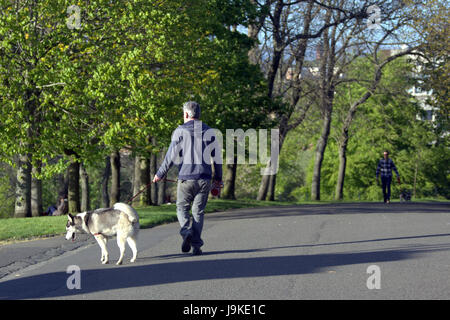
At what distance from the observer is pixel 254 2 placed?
105 feet

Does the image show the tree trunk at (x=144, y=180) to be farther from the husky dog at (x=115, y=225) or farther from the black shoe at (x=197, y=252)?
the husky dog at (x=115, y=225)

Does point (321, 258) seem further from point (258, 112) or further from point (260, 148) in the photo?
point (260, 148)

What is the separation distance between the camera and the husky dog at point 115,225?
9.95m

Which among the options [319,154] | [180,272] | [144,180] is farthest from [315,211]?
[319,154]

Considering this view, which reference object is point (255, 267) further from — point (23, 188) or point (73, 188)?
point (73, 188)

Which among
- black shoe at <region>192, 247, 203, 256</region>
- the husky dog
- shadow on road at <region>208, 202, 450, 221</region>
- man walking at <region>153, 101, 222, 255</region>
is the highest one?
man walking at <region>153, 101, 222, 255</region>

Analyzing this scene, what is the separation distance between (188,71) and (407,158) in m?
39.7

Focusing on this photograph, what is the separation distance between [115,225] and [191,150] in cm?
157

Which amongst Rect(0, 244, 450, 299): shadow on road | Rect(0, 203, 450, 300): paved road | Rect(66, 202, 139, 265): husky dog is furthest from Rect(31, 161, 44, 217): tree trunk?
Rect(0, 244, 450, 299): shadow on road

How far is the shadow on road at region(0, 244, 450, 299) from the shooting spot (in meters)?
8.16

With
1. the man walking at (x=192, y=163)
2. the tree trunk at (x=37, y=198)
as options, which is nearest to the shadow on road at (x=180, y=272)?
the man walking at (x=192, y=163)

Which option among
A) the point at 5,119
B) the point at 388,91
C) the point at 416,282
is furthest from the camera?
the point at 388,91

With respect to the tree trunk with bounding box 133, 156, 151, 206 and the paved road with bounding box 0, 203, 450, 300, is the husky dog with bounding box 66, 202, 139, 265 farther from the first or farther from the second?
the tree trunk with bounding box 133, 156, 151, 206
